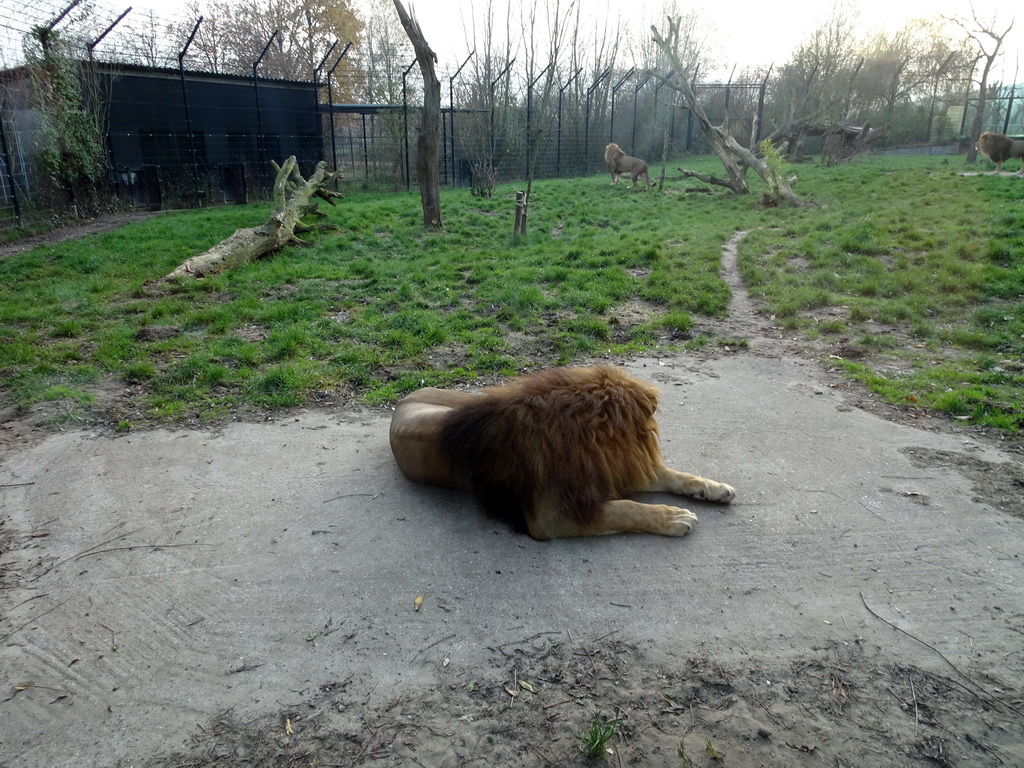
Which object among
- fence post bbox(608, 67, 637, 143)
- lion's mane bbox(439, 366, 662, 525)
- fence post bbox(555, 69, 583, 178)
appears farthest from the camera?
fence post bbox(608, 67, 637, 143)

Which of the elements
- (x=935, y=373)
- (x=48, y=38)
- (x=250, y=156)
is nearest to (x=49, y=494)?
(x=935, y=373)

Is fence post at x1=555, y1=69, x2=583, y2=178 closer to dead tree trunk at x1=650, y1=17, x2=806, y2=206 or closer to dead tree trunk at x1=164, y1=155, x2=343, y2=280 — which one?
dead tree trunk at x1=650, y1=17, x2=806, y2=206

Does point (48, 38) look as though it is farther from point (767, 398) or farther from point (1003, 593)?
point (1003, 593)

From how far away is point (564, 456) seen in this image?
323 centimetres

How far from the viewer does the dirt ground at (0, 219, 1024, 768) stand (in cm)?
224

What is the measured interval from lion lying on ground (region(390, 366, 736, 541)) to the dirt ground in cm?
12

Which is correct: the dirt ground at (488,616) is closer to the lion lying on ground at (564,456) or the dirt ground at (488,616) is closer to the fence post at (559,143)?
the lion lying on ground at (564,456)

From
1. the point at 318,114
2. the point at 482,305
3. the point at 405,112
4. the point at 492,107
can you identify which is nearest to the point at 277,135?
the point at 318,114

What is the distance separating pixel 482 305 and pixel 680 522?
4762 millimetres

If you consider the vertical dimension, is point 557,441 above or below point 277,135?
below

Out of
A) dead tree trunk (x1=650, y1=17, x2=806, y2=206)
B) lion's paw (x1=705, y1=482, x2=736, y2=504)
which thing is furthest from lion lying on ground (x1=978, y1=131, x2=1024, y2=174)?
lion's paw (x1=705, y1=482, x2=736, y2=504)

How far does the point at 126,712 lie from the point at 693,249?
371 inches

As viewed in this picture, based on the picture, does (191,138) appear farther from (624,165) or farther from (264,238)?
(624,165)

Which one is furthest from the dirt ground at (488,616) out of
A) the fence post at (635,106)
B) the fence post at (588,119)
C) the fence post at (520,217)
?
the fence post at (635,106)
